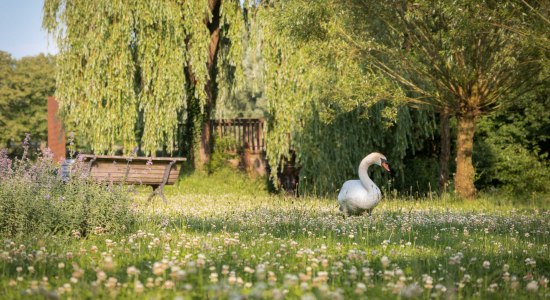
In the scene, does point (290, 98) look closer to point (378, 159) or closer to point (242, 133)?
point (242, 133)

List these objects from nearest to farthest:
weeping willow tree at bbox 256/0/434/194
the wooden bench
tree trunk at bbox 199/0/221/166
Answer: the wooden bench
weeping willow tree at bbox 256/0/434/194
tree trunk at bbox 199/0/221/166

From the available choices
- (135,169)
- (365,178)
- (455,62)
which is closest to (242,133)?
(455,62)

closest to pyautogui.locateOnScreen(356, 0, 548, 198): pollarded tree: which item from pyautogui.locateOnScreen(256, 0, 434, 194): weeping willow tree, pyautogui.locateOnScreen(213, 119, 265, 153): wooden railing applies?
pyautogui.locateOnScreen(256, 0, 434, 194): weeping willow tree

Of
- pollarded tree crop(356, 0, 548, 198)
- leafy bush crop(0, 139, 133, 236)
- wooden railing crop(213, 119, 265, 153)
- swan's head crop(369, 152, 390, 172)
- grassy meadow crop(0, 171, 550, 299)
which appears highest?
pollarded tree crop(356, 0, 548, 198)

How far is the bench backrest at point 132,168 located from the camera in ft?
42.9

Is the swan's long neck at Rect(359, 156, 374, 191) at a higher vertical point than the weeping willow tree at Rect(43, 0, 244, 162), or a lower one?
lower

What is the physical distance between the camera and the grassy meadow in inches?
161

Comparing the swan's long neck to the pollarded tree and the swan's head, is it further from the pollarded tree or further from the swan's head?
the pollarded tree

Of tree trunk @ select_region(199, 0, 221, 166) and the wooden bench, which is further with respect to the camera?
tree trunk @ select_region(199, 0, 221, 166)

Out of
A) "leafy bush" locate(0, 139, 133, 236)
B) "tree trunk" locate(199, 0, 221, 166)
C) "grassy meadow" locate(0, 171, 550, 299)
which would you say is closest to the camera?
"grassy meadow" locate(0, 171, 550, 299)

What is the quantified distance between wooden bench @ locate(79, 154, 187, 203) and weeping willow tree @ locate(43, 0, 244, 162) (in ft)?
15.3

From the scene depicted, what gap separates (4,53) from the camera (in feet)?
162

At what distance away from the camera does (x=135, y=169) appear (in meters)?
13.5

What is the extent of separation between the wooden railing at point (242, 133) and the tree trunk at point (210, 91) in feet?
2.76
